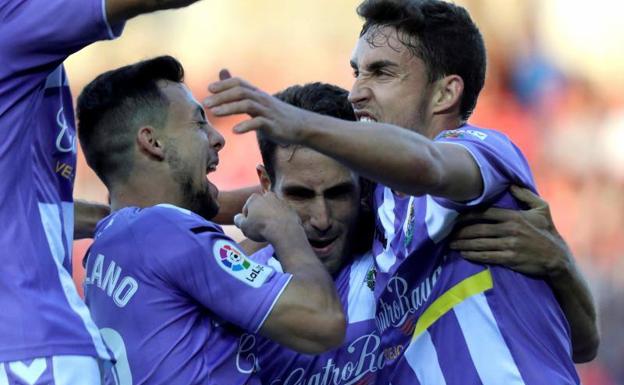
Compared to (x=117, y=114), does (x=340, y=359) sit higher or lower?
lower

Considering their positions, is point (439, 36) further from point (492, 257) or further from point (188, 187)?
point (188, 187)

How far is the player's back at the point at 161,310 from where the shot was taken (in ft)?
10.8

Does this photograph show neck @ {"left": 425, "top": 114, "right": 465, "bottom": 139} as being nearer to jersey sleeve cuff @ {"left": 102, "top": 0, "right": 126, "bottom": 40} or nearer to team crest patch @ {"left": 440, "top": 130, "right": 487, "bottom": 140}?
team crest patch @ {"left": 440, "top": 130, "right": 487, "bottom": 140}

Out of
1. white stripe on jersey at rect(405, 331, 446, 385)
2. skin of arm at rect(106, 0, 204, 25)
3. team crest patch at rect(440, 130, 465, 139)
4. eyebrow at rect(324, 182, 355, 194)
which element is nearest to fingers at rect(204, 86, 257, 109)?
skin of arm at rect(106, 0, 204, 25)

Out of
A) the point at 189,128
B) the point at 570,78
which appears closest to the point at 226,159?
the point at 570,78

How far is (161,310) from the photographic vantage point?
10.9 feet

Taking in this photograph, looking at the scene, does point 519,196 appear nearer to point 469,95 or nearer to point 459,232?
point 459,232

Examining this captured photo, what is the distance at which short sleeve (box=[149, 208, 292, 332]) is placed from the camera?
323 cm

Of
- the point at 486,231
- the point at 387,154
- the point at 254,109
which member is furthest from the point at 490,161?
the point at 254,109

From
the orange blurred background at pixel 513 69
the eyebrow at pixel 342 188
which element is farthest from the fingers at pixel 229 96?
the orange blurred background at pixel 513 69

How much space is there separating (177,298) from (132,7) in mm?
956

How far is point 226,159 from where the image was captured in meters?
9.35

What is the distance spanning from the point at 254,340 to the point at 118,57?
20.7 ft

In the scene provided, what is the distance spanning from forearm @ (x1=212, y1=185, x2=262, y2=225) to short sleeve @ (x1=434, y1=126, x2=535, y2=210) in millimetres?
1617
